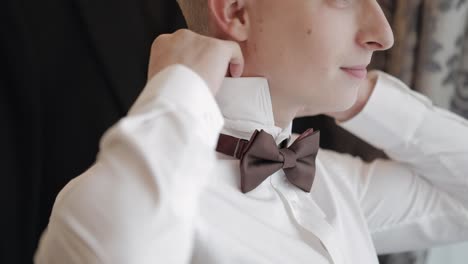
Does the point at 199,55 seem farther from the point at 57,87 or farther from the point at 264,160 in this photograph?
the point at 57,87

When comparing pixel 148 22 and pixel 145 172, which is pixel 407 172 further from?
pixel 145 172

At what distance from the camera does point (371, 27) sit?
86cm

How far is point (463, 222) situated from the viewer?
116cm

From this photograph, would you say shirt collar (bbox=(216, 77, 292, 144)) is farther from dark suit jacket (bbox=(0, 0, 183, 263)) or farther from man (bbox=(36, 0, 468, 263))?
dark suit jacket (bbox=(0, 0, 183, 263))

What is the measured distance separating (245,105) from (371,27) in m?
0.24

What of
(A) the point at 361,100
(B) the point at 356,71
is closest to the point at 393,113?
(A) the point at 361,100

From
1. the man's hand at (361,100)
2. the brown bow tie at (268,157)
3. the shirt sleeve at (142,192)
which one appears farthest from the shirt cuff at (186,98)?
the man's hand at (361,100)

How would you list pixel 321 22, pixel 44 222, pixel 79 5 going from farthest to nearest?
pixel 44 222 → pixel 79 5 → pixel 321 22

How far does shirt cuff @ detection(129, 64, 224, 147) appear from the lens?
617 millimetres

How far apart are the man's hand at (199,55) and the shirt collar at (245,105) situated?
60mm

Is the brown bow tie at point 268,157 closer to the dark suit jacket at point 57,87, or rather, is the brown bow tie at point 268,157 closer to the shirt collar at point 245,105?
the shirt collar at point 245,105

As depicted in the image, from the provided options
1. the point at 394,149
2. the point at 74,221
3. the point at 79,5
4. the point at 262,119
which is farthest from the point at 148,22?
Result: the point at 74,221

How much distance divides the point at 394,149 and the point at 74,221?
31.5 inches

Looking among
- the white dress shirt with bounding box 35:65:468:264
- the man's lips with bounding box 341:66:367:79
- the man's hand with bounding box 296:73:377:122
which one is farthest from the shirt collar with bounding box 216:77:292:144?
the man's hand with bounding box 296:73:377:122
